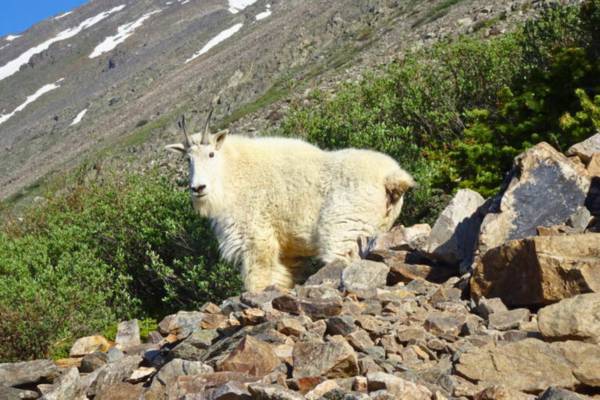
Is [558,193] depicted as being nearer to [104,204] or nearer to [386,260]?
[386,260]

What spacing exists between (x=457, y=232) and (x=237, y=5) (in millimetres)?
137507

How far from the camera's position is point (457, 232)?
838 cm

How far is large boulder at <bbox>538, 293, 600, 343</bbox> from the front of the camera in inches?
206

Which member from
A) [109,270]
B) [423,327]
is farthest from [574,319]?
[109,270]

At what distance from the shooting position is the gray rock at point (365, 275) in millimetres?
7828

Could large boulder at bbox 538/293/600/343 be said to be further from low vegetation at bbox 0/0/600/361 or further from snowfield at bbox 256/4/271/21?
snowfield at bbox 256/4/271/21

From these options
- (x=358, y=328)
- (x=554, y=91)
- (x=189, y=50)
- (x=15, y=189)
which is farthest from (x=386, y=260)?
(x=189, y=50)

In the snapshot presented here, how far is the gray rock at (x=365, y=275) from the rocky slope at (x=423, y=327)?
0.02 meters

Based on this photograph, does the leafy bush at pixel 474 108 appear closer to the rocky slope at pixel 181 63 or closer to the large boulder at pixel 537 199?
the large boulder at pixel 537 199

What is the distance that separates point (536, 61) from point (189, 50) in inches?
3699

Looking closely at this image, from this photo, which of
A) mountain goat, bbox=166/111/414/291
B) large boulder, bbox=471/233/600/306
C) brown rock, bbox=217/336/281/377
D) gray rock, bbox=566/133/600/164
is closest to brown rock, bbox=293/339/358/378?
brown rock, bbox=217/336/281/377

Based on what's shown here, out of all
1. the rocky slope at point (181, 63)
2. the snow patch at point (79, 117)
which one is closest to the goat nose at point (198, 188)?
the rocky slope at point (181, 63)

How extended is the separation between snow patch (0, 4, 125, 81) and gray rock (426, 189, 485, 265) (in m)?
148

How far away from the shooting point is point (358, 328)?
5996mm
